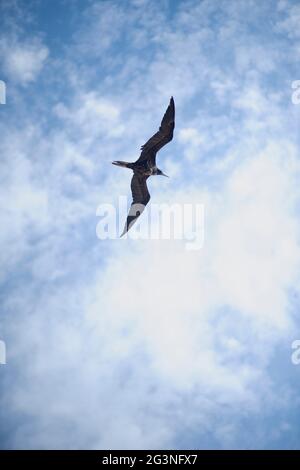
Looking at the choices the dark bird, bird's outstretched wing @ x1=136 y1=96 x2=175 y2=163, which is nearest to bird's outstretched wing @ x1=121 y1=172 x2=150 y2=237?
the dark bird

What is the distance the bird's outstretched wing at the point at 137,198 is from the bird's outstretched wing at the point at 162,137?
4.35 feet

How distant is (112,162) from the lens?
17453 millimetres

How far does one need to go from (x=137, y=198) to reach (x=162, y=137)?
3458mm

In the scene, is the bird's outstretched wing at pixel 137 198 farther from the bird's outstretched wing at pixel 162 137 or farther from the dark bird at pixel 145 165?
the bird's outstretched wing at pixel 162 137

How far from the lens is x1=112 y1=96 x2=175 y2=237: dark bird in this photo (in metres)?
16.5

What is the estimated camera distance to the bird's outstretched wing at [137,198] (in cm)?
1859

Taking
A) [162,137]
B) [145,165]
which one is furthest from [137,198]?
[162,137]

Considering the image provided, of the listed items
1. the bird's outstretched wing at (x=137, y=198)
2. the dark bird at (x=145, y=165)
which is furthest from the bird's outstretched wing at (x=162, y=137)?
the bird's outstretched wing at (x=137, y=198)
